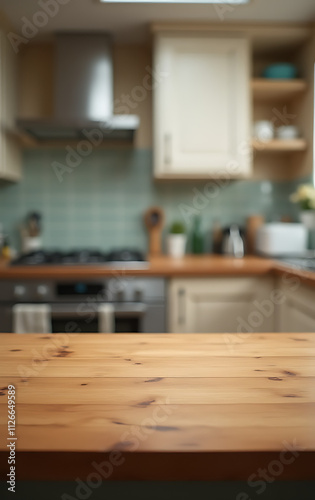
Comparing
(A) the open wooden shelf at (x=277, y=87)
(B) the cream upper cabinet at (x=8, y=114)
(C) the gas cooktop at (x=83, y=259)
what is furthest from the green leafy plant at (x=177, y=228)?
(B) the cream upper cabinet at (x=8, y=114)

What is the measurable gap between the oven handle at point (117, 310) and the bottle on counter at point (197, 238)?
2.52 ft

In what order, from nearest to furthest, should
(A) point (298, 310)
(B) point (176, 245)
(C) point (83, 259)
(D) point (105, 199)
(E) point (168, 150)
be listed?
(A) point (298, 310), (C) point (83, 259), (E) point (168, 150), (B) point (176, 245), (D) point (105, 199)

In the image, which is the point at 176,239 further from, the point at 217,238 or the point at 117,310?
the point at 117,310

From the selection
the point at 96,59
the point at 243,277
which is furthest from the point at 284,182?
the point at 96,59

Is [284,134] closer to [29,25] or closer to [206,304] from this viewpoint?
[206,304]

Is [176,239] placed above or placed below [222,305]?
above

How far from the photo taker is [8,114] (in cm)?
268

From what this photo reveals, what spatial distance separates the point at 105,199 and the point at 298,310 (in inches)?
56.5

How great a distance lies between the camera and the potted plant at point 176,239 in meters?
2.85

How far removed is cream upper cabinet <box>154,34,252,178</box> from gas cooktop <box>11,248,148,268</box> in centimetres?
53

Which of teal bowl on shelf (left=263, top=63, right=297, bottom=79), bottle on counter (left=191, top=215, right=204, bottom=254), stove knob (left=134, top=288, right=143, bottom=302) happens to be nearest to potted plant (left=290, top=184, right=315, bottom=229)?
bottle on counter (left=191, top=215, right=204, bottom=254)

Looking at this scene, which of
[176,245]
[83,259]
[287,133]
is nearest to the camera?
[83,259]

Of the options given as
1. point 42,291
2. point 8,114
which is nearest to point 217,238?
point 42,291

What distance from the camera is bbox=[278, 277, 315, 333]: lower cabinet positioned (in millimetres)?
1937
